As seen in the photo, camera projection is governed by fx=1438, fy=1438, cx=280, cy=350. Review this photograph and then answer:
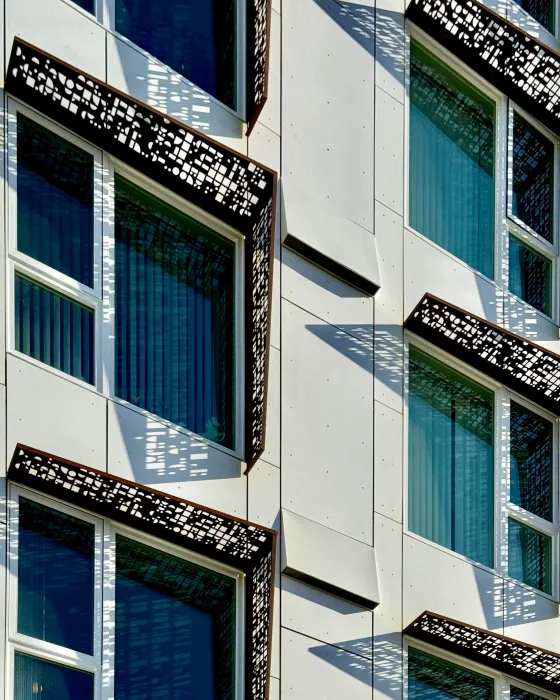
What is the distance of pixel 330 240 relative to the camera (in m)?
12.3

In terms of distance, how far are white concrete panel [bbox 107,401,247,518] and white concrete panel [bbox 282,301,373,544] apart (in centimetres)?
52

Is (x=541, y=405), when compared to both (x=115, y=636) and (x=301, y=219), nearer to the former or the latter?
(x=301, y=219)

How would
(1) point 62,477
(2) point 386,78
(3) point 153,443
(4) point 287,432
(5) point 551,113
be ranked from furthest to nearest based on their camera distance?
A: 1. (5) point 551,113
2. (2) point 386,78
3. (4) point 287,432
4. (3) point 153,443
5. (1) point 62,477

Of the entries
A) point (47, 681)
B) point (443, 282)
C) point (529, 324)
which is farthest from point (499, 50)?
point (47, 681)

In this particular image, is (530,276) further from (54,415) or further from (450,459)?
(54,415)

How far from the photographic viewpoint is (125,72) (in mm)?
11391

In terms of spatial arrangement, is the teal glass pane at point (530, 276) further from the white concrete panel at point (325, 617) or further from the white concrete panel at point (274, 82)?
the white concrete panel at point (325, 617)

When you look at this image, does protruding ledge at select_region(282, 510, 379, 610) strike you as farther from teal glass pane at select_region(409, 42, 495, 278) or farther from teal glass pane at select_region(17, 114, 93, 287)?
teal glass pane at select_region(409, 42, 495, 278)

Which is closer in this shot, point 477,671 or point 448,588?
point 448,588

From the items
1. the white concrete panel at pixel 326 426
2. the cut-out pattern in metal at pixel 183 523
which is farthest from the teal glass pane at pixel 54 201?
the white concrete panel at pixel 326 426

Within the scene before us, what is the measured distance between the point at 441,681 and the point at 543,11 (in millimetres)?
6957

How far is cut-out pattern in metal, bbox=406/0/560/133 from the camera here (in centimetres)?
1348

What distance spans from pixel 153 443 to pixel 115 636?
4.84 ft

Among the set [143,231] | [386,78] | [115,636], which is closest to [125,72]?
[143,231]
